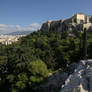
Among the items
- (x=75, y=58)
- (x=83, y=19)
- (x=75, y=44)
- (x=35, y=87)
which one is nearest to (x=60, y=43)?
(x=75, y=44)

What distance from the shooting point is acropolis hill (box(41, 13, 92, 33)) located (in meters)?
41.3

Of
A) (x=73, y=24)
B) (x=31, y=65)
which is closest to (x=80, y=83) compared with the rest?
(x=31, y=65)

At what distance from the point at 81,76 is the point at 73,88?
179cm

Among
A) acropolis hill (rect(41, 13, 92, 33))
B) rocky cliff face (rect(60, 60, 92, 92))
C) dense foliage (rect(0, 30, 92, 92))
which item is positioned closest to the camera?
rocky cliff face (rect(60, 60, 92, 92))

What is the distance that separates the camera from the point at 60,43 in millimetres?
27344

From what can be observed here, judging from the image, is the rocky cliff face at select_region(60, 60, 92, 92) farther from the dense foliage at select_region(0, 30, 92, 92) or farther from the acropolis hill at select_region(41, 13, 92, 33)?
the acropolis hill at select_region(41, 13, 92, 33)

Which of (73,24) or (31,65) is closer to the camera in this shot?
(31,65)

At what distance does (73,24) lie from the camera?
4341 cm

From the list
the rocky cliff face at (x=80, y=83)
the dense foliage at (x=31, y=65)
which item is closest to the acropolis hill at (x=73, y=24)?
the dense foliage at (x=31, y=65)

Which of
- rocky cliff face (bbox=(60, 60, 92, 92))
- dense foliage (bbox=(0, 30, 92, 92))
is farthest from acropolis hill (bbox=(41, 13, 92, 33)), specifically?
rocky cliff face (bbox=(60, 60, 92, 92))

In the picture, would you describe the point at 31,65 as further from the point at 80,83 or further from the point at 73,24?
the point at 73,24

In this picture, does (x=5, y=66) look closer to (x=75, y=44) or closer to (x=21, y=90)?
(x=21, y=90)

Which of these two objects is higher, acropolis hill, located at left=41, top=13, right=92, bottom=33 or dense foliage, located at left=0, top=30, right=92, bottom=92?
acropolis hill, located at left=41, top=13, right=92, bottom=33

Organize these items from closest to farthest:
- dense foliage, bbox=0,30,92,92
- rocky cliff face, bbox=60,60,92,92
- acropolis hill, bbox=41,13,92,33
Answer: rocky cliff face, bbox=60,60,92,92 < dense foliage, bbox=0,30,92,92 < acropolis hill, bbox=41,13,92,33
